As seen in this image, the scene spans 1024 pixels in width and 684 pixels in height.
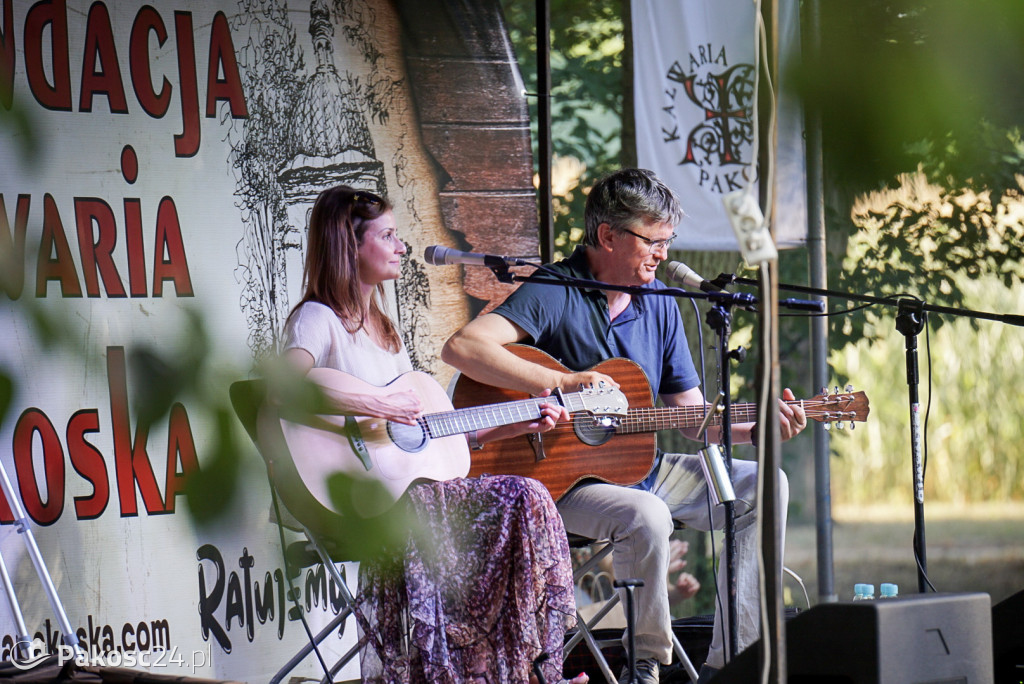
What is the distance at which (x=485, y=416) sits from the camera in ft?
9.43

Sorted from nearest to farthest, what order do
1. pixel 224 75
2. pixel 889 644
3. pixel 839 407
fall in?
pixel 889 644, pixel 839 407, pixel 224 75

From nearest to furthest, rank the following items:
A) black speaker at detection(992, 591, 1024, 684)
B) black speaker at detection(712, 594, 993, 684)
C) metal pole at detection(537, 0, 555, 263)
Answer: black speaker at detection(712, 594, 993, 684), black speaker at detection(992, 591, 1024, 684), metal pole at detection(537, 0, 555, 263)

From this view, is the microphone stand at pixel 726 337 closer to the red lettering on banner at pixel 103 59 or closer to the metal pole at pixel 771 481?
the metal pole at pixel 771 481

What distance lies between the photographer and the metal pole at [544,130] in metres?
3.79

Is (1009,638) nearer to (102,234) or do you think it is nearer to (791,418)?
(791,418)

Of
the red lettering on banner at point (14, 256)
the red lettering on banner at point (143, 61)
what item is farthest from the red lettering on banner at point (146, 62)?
the red lettering on banner at point (14, 256)

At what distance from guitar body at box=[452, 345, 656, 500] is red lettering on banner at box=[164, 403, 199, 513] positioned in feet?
7.49

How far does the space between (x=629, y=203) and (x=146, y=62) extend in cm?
153

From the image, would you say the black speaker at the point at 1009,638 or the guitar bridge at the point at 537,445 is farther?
the guitar bridge at the point at 537,445

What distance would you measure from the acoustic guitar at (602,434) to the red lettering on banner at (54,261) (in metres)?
2.21

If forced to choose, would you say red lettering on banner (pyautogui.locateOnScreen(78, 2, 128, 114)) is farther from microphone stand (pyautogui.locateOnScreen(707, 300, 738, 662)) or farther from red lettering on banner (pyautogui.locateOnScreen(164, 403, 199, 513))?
red lettering on banner (pyautogui.locateOnScreen(164, 403, 199, 513))

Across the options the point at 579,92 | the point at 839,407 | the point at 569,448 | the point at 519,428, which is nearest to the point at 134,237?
the point at 519,428

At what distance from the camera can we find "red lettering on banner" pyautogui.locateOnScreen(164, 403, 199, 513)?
664mm

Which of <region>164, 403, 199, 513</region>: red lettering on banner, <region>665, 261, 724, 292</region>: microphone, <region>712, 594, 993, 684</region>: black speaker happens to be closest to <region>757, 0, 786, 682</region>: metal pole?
<region>712, 594, 993, 684</region>: black speaker
